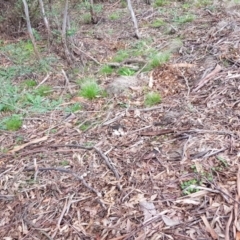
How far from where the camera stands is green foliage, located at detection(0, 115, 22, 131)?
11.7ft

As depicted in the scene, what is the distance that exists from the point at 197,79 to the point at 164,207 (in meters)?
1.92

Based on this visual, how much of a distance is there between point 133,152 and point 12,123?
1461 mm

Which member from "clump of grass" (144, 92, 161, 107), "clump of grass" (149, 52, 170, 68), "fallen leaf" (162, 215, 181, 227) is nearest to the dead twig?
"clump of grass" (144, 92, 161, 107)

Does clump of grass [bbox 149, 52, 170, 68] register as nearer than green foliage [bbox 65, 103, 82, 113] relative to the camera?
No

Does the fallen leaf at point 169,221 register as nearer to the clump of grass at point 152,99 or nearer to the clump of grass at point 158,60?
the clump of grass at point 152,99

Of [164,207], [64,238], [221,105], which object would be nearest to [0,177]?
[64,238]

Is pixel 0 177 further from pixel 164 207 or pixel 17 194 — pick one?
pixel 164 207

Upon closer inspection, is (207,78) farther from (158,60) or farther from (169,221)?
(169,221)

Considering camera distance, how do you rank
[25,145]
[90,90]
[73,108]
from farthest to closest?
1. [90,90]
2. [73,108]
3. [25,145]

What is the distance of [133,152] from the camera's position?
281 cm

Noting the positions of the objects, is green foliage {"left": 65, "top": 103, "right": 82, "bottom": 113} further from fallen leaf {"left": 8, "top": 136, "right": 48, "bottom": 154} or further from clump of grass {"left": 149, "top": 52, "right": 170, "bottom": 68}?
clump of grass {"left": 149, "top": 52, "right": 170, "bottom": 68}

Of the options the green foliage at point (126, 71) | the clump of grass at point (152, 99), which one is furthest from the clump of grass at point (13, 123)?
the green foliage at point (126, 71)

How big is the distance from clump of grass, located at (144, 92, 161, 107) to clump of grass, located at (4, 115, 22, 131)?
131 centimetres

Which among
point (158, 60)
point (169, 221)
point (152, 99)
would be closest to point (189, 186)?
point (169, 221)
